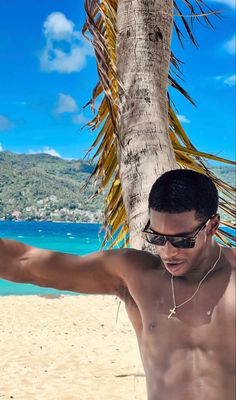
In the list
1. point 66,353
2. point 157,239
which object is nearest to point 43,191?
point 66,353

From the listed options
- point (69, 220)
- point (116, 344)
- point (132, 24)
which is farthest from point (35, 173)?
point (132, 24)

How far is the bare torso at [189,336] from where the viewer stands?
1.96 meters

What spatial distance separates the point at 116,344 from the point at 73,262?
933 cm

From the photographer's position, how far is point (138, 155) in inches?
124

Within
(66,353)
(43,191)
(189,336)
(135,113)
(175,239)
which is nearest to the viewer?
(175,239)

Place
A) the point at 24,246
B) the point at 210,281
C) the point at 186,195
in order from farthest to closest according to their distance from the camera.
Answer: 1. the point at 24,246
2. the point at 210,281
3. the point at 186,195

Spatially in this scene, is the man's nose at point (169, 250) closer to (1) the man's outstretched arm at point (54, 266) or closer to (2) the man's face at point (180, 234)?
(2) the man's face at point (180, 234)

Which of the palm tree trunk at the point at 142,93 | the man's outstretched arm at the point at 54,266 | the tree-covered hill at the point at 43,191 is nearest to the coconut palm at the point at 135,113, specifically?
the palm tree trunk at the point at 142,93

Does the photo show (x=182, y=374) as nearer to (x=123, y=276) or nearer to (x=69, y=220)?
(x=123, y=276)

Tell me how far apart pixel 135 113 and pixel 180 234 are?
1.48 meters

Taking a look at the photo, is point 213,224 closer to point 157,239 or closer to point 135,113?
point 157,239

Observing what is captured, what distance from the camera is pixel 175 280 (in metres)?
2.08

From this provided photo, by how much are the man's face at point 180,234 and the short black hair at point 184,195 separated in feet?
0.08

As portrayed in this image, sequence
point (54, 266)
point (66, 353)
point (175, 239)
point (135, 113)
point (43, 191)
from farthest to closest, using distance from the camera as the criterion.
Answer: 1. point (43, 191)
2. point (66, 353)
3. point (135, 113)
4. point (54, 266)
5. point (175, 239)
